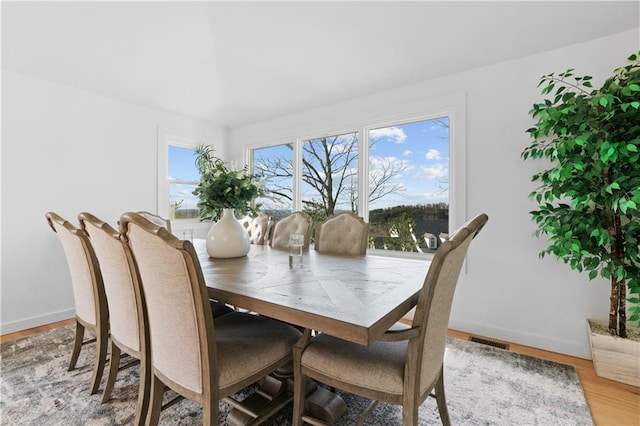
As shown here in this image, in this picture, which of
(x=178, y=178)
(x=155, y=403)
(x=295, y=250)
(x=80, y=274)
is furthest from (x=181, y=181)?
(x=155, y=403)

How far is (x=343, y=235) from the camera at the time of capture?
2500mm

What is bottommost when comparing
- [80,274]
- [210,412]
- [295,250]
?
[210,412]

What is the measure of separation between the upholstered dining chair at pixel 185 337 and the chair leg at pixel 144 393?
159mm

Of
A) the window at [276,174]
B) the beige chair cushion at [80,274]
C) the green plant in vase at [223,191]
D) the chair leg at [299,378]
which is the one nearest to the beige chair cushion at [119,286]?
the beige chair cushion at [80,274]

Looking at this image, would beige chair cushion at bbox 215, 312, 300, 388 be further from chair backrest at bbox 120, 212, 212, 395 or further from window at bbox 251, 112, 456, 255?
window at bbox 251, 112, 456, 255

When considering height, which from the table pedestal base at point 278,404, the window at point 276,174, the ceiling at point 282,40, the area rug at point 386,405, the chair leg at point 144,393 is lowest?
the area rug at point 386,405

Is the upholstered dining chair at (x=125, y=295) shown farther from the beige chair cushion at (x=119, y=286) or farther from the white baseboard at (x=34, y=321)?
the white baseboard at (x=34, y=321)

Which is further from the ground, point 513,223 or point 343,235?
point 513,223

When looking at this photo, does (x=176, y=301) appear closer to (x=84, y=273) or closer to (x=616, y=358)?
(x=84, y=273)

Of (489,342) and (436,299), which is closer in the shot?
(436,299)

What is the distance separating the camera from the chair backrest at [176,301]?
1062mm

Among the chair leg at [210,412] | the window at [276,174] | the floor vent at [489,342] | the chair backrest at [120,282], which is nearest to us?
the chair leg at [210,412]

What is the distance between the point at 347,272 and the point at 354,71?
7.36 ft

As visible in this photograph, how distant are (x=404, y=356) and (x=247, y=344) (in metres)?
0.69
